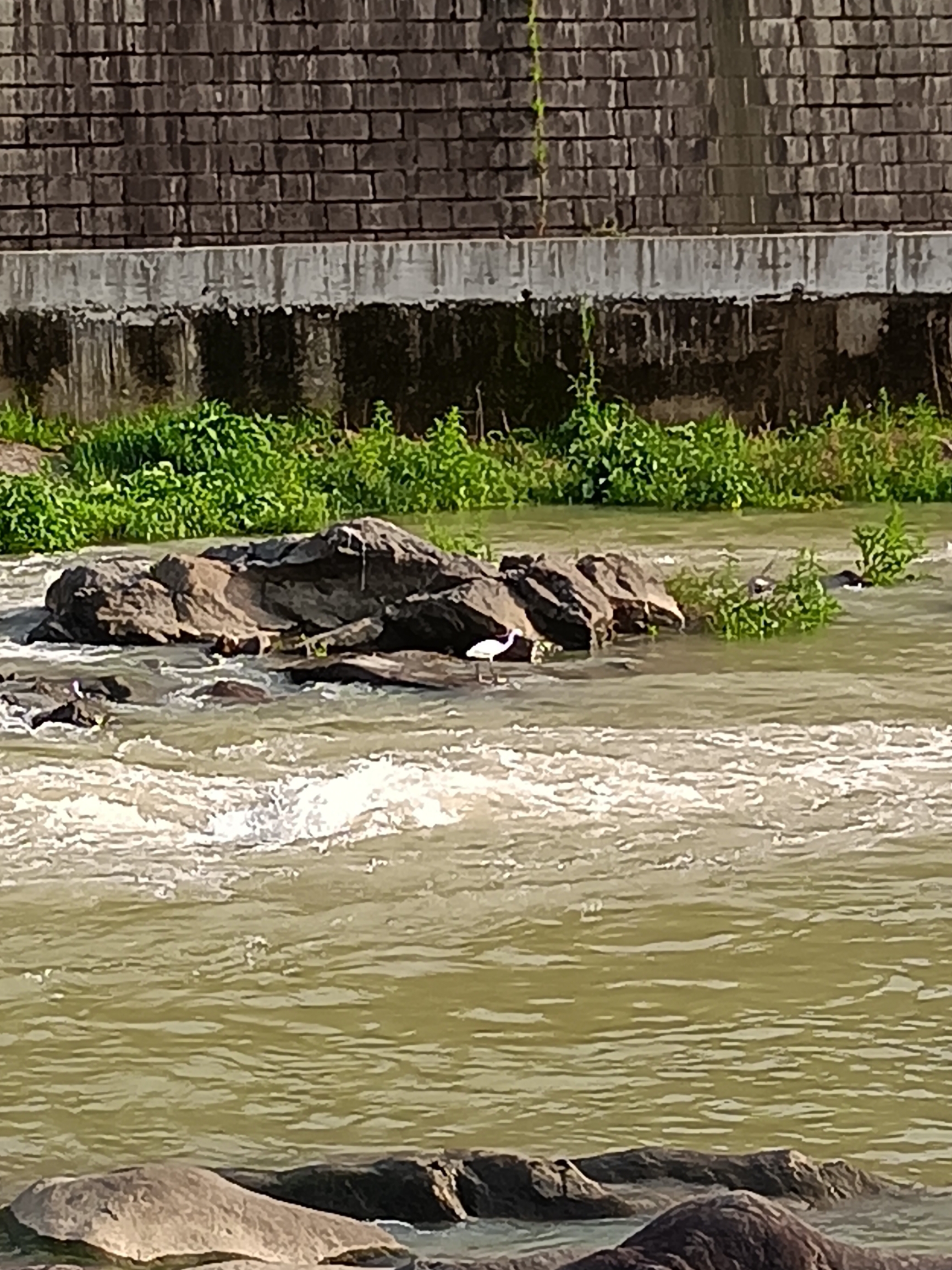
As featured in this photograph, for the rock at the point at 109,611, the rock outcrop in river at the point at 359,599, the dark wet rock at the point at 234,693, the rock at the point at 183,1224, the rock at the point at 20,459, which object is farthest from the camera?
the rock at the point at 20,459

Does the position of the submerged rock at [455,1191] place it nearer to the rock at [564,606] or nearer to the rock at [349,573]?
the rock at [564,606]

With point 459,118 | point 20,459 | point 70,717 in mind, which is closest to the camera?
point 70,717

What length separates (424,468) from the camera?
15609 millimetres

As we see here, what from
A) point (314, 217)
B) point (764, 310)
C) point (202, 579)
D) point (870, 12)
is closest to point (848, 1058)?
point (202, 579)

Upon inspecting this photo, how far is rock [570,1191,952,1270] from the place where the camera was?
10.2 feet

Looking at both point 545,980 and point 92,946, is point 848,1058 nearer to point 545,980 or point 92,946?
point 545,980

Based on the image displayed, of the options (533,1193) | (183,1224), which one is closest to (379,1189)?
(533,1193)

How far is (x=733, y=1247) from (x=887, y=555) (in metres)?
9.39

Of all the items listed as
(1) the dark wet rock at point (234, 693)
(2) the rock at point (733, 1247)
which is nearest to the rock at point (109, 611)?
(1) the dark wet rock at point (234, 693)

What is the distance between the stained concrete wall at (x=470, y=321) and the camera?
1698 cm

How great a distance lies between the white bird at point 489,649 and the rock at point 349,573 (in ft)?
2.55

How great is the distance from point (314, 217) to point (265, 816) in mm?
12117

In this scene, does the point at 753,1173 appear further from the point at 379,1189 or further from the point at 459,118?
the point at 459,118

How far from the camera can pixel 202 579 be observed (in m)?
11.2
